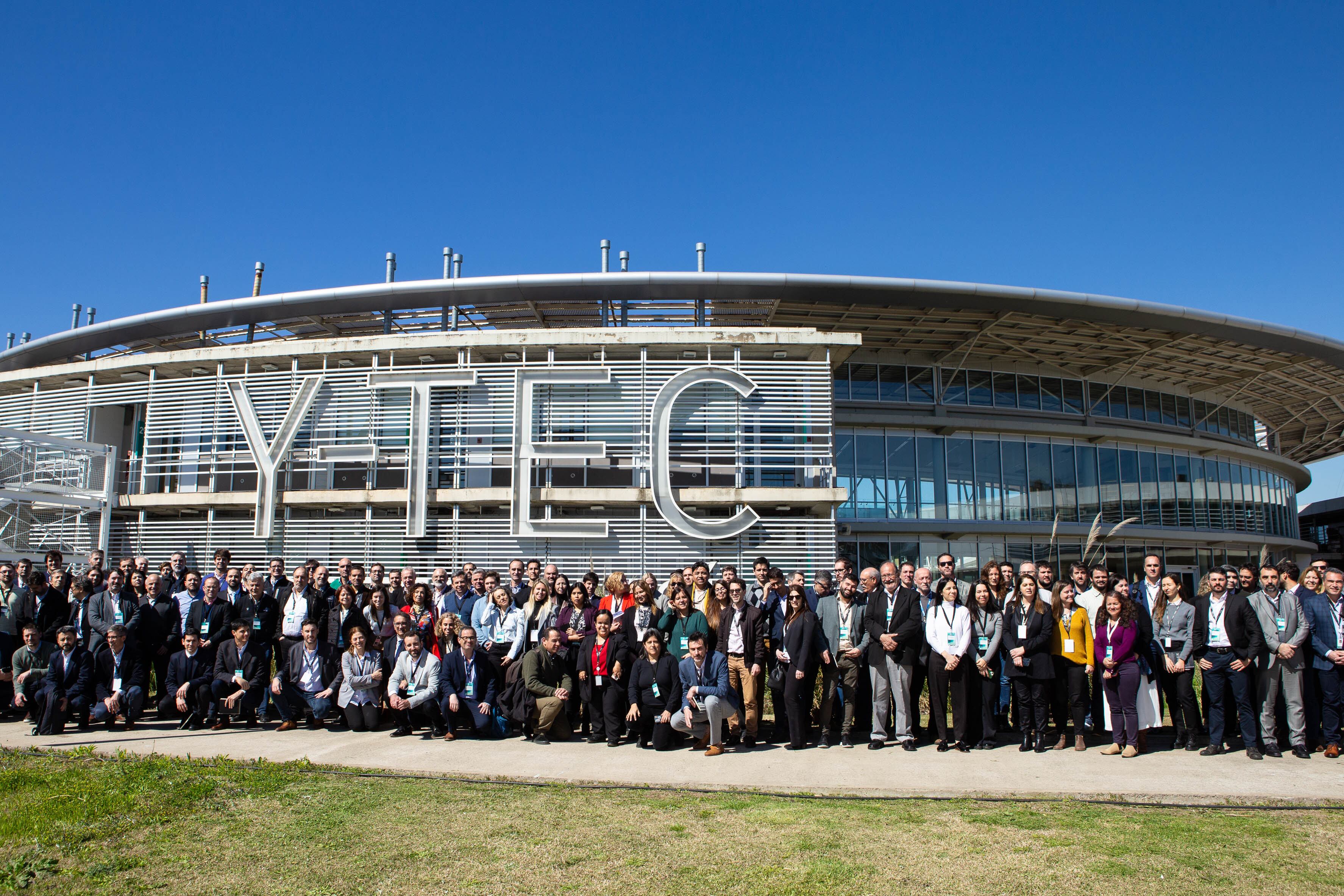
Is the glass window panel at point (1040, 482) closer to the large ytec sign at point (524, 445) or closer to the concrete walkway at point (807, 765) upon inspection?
the large ytec sign at point (524, 445)

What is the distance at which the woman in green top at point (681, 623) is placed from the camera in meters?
9.82

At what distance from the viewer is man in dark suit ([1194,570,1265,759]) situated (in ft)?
28.9

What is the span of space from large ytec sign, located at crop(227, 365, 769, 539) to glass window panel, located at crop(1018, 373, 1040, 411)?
11.7 meters

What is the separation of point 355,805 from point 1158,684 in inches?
326

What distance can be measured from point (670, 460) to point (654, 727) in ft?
27.8

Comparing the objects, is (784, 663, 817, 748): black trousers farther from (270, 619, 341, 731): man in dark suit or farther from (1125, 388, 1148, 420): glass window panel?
(1125, 388, 1148, 420): glass window panel

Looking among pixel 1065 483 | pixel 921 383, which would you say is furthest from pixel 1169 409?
pixel 921 383

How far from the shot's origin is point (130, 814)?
630 centimetres

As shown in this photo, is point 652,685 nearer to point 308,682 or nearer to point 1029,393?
point 308,682

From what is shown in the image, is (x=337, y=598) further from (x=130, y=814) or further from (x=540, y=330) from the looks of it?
(x=540, y=330)

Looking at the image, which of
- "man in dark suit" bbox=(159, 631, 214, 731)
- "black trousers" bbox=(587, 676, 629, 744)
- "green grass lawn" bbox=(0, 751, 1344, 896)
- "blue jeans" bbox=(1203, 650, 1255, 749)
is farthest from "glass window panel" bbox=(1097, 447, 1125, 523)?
"man in dark suit" bbox=(159, 631, 214, 731)

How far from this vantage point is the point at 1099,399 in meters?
27.7

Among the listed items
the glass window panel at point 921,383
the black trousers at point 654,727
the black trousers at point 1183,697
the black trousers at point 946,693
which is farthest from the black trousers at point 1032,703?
the glass window panel at point 921,383

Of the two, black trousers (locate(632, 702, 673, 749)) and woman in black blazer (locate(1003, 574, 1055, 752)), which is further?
black trousers (locate(632, 702, 673, 749))
